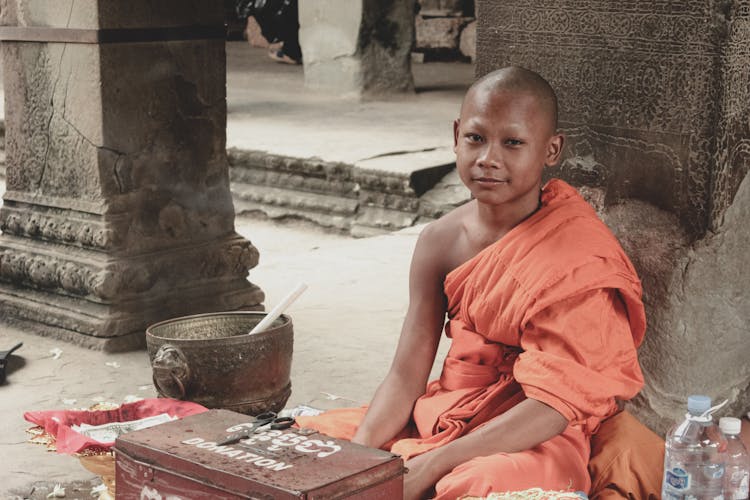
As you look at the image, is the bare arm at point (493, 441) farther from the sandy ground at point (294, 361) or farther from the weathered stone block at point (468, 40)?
the weathered stone block at point (468, 40)

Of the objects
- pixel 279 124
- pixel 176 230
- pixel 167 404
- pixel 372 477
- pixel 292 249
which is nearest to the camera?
pixel 372 477

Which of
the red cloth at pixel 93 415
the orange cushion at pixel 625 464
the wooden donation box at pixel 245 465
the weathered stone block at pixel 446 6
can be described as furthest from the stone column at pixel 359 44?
the wooden donation box at pixel 245 465

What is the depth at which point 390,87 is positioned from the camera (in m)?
9.50

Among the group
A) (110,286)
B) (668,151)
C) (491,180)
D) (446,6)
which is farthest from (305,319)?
(446,6)

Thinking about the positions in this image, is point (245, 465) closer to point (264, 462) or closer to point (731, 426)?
point (264, 462)

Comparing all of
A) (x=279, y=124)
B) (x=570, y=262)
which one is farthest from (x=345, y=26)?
(x=570, y=262)

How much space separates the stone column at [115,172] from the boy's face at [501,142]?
1.93 meters

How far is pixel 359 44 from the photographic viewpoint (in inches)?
359

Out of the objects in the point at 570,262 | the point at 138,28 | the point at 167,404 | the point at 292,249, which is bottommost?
Result: the point at 292,249

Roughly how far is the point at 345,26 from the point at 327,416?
6.65 m

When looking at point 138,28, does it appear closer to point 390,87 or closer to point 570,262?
point 570,262

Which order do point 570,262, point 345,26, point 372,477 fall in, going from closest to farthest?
1. point 372,477
2. point 570,262
3. point 345,26

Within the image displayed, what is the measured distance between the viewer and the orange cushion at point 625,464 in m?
2.55

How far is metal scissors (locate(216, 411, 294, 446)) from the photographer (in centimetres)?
226
